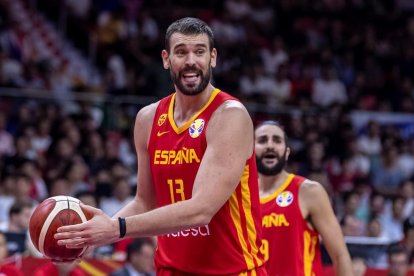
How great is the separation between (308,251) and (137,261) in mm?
2902

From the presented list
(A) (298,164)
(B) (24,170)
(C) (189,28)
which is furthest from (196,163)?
(A) (298,164)

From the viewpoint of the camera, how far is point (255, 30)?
2044cm

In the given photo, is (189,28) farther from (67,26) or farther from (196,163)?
(67,26)

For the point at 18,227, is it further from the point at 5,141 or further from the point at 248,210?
the point at 248,210

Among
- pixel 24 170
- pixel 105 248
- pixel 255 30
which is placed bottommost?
pixel 105 248

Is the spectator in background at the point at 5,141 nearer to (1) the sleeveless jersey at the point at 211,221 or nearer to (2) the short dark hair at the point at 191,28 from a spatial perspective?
(1) the sleeveless jersey at the point at 211,221

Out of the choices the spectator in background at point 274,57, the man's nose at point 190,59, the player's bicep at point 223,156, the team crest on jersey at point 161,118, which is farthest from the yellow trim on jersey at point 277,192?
the spectator in background at point 274,57

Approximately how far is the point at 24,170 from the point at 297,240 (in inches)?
245

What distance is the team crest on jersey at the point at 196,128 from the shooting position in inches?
208

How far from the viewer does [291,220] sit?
7.14 metres

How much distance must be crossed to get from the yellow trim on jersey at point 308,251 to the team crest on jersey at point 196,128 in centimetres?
220

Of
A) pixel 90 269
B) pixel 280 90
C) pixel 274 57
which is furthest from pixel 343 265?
pixel 274 57

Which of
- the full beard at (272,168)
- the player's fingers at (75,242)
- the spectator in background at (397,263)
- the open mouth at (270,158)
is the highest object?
the open mouth at (270,158)

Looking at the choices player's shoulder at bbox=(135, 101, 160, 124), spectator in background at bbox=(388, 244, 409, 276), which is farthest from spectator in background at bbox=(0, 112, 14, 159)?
player's shoulder at bbox=(135, 101, 160, 124)
